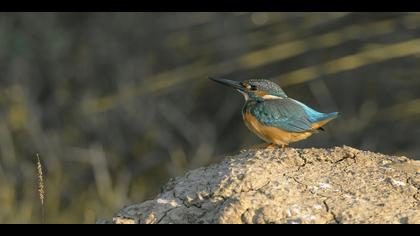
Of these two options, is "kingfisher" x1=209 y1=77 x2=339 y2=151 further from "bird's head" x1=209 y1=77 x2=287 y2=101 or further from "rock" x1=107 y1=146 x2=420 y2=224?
"rock" x1=107 y1=146 x2=420 y2=224

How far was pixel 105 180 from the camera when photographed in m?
8.12

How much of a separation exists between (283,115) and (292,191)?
3.98 ft

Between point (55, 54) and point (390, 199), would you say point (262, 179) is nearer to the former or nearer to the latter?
point (390, 199)

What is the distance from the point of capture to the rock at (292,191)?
3.35m

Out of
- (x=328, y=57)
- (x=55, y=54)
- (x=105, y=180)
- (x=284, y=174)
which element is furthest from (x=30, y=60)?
(x=284, y=174)

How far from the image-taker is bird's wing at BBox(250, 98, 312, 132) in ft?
15.2

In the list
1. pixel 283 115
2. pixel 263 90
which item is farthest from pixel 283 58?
pixel 283 115

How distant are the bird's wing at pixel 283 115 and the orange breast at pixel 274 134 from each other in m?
0.02

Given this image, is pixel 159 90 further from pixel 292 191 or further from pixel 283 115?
pixel 292 191

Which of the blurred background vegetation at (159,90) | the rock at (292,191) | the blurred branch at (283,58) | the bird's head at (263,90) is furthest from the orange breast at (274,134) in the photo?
the blurred branch at (283,58)

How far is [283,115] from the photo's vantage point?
4.69m

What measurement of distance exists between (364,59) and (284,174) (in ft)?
14.2

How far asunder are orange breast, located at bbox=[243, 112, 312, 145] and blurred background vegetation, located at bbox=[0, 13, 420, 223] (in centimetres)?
282

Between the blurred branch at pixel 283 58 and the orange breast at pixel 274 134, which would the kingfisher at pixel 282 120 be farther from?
the blurred branch at pixel 283 58
